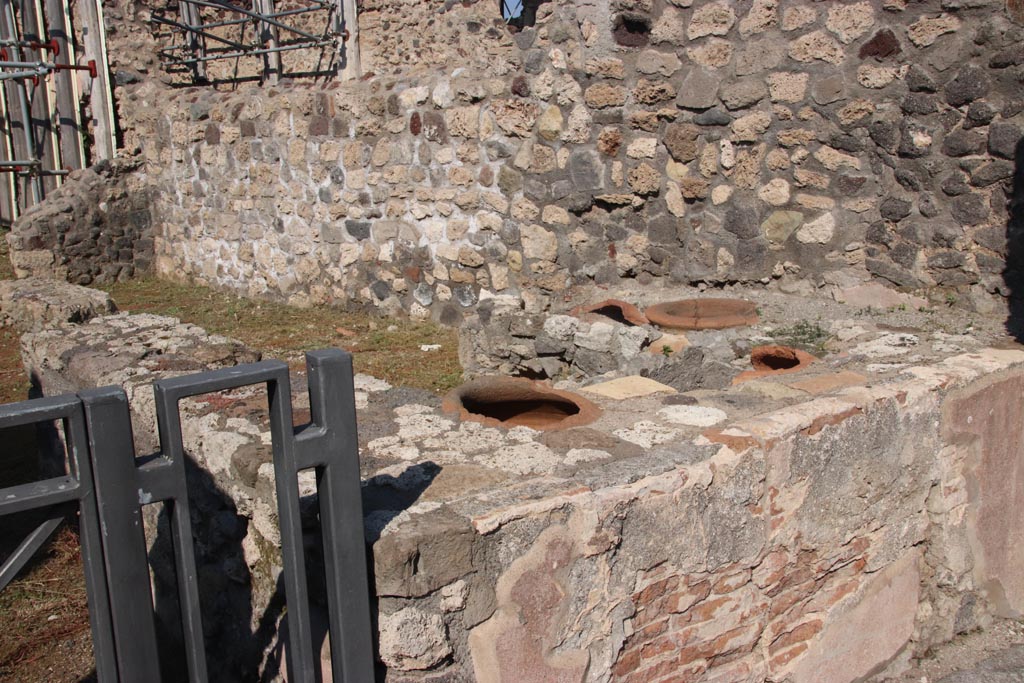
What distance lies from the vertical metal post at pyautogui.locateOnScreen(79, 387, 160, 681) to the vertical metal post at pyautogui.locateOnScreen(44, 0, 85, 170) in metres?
8.86

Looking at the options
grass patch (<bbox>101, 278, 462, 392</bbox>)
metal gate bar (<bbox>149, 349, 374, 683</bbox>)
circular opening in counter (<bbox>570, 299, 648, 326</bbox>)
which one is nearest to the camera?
metal gate bar (<bbox>149, 349, 374, 683</bbox>)

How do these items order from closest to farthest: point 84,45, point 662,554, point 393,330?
point 662,554 < point 393,330 < point 84,45

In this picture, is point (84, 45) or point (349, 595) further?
point (84, 45)

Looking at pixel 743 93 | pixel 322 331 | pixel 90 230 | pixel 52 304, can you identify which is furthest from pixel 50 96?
pixel 743 93

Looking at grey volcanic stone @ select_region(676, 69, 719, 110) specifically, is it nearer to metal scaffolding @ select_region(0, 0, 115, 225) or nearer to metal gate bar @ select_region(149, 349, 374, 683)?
metal gate bar @ select_region(149, 349, 374, 683)

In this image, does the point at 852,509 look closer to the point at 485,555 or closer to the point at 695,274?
the point at 485,555

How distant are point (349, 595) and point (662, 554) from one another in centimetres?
89

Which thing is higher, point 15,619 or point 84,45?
point 84,45

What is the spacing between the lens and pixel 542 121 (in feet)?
17.9

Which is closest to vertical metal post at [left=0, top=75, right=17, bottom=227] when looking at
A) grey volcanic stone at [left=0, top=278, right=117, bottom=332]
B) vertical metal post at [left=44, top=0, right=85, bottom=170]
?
vertical metal post at [left=44, top=0, right=85, bottom=170]

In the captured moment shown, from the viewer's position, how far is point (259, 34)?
12.0 meters

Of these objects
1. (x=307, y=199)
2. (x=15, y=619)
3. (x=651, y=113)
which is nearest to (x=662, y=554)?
(x=15, y=619)

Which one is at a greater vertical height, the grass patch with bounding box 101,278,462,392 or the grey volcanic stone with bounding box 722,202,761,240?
the grey volcanic stone with bounding box 722,202,761,240

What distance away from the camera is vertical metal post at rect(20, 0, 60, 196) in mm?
9156
